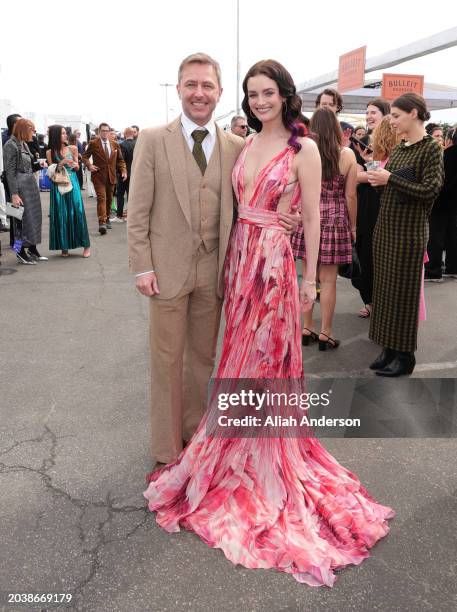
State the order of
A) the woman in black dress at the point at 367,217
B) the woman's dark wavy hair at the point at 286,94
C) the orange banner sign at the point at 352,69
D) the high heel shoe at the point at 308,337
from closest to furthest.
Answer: the woman's dark wavy hair at the point at 286,94 → the high heel shoe at the point at 308,337 → the woman in black dress at the point at 367,217 → the orange banner sign at the point at 352,69

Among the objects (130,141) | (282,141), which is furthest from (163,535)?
(130,141)

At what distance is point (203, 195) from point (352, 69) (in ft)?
42.9

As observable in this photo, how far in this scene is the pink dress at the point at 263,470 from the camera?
89.7 inches

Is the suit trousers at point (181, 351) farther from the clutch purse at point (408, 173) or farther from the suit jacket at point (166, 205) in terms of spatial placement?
the clutch purse at point (408, 173)

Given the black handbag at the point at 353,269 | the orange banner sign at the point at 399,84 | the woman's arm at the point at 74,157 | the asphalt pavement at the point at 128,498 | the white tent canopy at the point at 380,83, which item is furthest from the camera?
the white tent canopy at the point at 380,83

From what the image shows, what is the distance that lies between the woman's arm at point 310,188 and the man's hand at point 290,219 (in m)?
0.04

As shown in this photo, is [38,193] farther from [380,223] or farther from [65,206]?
[380,223]

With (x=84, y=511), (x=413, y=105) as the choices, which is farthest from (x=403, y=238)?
(x=84, y=511)

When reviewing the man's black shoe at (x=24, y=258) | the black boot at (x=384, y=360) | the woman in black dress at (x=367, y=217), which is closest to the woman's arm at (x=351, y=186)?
the woman in black dress at (x=367, y=217)

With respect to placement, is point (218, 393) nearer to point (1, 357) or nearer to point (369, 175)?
point (369, 175)

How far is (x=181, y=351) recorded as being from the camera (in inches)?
106

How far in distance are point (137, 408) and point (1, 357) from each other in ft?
5.07

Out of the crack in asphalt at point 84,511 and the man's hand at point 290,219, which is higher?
the man's hand at point 290,219

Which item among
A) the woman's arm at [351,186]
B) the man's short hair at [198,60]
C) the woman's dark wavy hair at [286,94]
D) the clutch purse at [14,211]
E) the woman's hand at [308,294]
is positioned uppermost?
the man's short hair at [198,60]
